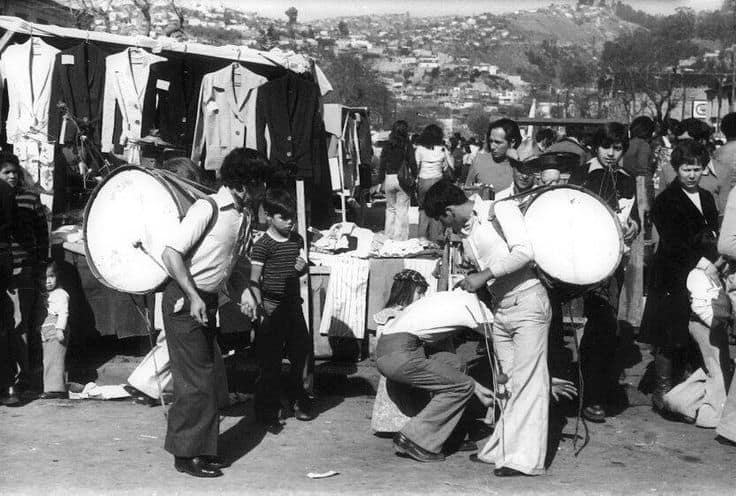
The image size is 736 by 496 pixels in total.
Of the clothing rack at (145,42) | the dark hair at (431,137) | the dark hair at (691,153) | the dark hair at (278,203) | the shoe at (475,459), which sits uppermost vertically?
the clothing rack at (145,42)

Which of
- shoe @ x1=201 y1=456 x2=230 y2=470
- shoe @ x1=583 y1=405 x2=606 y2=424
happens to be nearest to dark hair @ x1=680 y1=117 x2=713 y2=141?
shoe @ x1=583 y1=405 x2=606 y2=424

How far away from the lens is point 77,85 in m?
8.48

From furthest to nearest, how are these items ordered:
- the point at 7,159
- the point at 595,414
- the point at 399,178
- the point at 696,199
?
A: 1. the point at 399,178
2. the point at 7,159
3. the point at 696,199
4. the point at 595,414

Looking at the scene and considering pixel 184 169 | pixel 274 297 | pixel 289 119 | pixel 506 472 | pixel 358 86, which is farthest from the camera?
pixel 358 86

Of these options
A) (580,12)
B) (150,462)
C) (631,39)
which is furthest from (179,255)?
(580,12)

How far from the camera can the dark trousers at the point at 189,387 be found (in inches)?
206

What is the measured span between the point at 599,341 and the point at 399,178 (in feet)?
19.9

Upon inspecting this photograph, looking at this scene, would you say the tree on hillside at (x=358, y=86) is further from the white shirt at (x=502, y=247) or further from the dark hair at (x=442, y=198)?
the white shirt at (x=502, y=247)

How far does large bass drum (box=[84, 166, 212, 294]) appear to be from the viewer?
18.2 feet

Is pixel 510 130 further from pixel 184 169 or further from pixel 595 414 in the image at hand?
pixel 184 169

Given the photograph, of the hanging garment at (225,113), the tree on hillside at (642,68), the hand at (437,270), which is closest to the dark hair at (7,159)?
the hanging garment at (225,113)

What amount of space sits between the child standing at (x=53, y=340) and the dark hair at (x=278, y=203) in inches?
73.7

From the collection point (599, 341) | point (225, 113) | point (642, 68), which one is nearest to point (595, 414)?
point (599, 341)

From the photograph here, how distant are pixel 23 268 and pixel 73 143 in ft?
6.82
